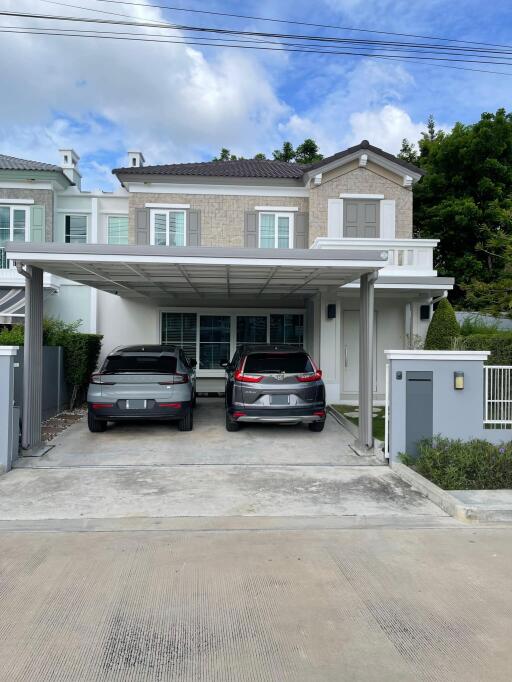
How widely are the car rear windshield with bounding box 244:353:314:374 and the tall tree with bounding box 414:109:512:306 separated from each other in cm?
1531

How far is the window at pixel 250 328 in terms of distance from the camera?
15.9 meters

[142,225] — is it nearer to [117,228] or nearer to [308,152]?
[117,228]

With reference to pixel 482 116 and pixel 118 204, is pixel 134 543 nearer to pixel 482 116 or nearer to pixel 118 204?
pixel 118 204

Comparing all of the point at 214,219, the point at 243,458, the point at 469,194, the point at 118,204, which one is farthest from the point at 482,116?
the point at 243,458

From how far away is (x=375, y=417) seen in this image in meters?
11.8

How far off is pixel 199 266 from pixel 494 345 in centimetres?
633

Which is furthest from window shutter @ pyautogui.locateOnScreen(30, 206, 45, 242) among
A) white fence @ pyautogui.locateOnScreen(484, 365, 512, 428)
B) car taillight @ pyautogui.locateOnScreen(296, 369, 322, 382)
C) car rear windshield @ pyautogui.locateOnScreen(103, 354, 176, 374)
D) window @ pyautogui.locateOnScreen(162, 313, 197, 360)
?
white fence @ pyautogui.locateOnScreen(484, 365, 512, 428)

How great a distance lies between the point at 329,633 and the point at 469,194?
79.7ft

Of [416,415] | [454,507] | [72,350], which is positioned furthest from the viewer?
[72,350]

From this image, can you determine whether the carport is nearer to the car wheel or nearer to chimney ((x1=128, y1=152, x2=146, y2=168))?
the car wheel

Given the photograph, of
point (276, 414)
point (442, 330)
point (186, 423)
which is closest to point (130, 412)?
point (186, 423)

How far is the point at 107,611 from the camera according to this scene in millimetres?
3602

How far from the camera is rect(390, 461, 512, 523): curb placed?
543 centimetres

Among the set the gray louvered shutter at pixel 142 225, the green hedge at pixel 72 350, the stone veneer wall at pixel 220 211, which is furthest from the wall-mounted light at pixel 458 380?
the gray louvered shutter at pixel 142 225
